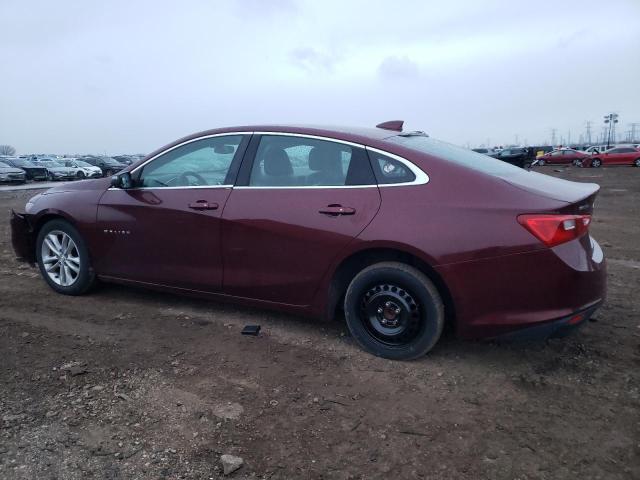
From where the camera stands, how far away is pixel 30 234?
4.88 metres

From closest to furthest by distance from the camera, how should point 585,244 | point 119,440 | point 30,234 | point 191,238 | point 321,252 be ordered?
1. point 119,440
2. point 585,244
3. point 321,252
4. point 191,238
5. point 30,234

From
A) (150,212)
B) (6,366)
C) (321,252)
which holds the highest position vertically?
(150,212)

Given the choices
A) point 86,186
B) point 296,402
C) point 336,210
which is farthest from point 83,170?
point 296,402

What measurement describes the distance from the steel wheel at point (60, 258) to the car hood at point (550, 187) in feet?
12.1

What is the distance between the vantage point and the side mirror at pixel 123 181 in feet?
13.9

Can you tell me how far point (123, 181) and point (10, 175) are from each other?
2976cm

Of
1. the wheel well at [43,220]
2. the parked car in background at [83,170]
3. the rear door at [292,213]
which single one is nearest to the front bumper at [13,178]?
the parked car in background at [83,170]

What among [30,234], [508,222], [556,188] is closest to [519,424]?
[508,222]

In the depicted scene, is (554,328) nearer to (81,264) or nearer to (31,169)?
(81,264)

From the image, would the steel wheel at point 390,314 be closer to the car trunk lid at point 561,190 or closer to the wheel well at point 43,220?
the car trunk lid at point 561,190

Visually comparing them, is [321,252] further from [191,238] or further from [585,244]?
[585,244]

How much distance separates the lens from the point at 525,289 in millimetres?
2943

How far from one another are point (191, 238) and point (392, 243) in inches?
63.1

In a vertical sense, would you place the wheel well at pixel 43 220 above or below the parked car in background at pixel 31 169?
below
